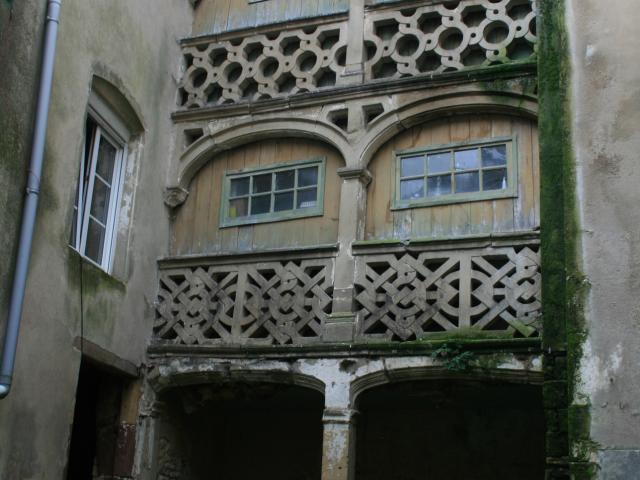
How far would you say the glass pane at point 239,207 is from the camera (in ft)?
33.8

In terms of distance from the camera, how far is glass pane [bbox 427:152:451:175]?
31.3 ft

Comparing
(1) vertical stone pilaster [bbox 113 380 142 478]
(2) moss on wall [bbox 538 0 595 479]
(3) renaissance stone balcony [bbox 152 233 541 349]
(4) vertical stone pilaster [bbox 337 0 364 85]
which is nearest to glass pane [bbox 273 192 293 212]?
(3) renaissance stone balcony [bbox 152 233 541 349]

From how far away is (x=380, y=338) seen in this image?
8891 millimetres

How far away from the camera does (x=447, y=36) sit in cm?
998

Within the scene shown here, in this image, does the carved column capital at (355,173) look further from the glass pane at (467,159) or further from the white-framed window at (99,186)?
the white-framed window at (99,186)

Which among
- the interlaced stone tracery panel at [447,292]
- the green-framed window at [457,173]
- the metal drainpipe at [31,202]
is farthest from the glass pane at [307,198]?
the metal drainpipe at [31,202]

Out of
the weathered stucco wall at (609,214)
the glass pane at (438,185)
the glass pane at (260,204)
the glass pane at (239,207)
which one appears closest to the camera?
the weathered stucco wall at (609,214)

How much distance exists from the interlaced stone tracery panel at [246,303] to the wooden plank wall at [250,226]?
35 centimetres

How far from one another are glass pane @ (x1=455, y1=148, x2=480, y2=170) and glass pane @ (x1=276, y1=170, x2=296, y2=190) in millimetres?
1831

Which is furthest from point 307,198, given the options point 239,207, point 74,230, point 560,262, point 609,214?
point 609,214

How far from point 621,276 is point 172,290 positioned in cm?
540

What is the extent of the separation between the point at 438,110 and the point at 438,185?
0.78m

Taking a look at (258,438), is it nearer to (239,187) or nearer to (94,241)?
(239,187)

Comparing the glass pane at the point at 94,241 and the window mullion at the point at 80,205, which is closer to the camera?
the window mullion at the point at 80,205
